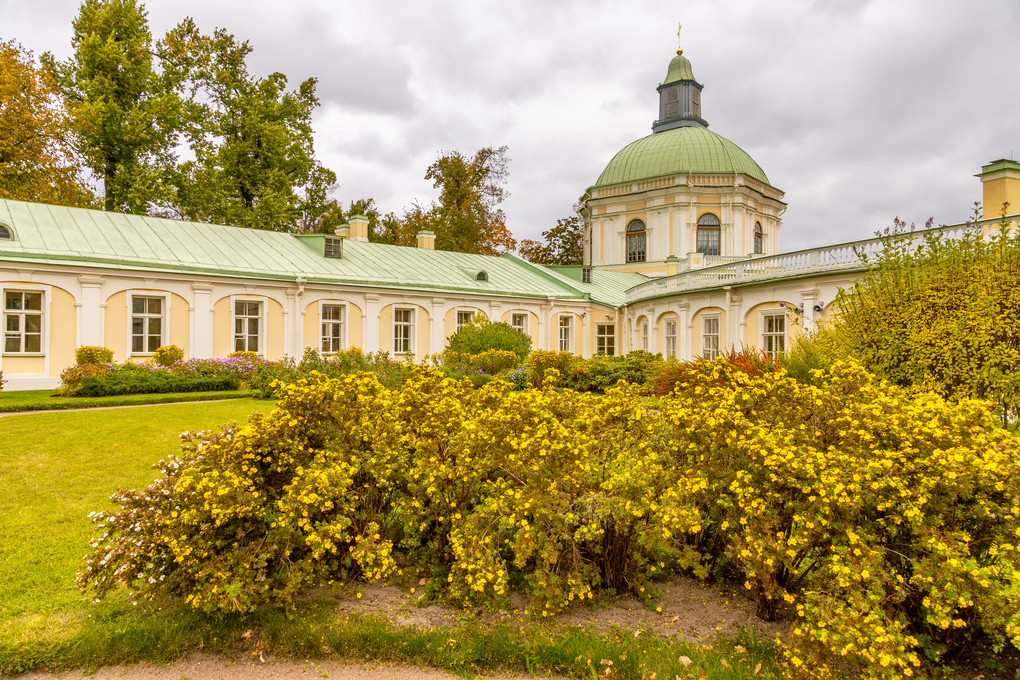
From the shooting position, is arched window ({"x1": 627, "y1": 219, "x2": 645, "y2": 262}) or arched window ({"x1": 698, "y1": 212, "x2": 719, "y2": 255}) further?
arched window ({"x1": 627, "y1": 219, "x2": 645, "y2": 262})

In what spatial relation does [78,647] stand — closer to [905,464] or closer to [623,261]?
[905,464]

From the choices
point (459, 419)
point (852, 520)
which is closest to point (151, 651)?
point (459, 419)

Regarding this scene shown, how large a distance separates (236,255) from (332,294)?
143 inches

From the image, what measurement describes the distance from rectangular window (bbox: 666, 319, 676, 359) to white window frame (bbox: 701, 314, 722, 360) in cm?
183

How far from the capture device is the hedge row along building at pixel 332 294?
17922mm

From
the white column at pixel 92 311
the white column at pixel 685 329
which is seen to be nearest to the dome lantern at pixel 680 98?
the white column at pixel 685 329

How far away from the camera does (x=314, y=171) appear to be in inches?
1487

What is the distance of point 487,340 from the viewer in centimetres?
2084

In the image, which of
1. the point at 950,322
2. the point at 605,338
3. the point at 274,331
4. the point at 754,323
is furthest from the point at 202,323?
the point at 950,322

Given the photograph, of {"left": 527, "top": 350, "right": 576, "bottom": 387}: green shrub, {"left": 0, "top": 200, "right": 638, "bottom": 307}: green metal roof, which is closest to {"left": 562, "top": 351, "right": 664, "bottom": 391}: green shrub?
{"left": 527, "top": 350, "right": 576, "bottom": 387}: green shrub

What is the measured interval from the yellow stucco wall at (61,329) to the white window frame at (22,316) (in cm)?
12

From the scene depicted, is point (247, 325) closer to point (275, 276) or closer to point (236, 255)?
point (275, 276)

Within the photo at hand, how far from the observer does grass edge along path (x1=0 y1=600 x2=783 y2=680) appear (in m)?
4.10

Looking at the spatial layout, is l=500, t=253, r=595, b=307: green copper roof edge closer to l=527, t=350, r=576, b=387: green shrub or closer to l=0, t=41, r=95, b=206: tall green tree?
l=527, t=350, r=576, b=387: green shrub
